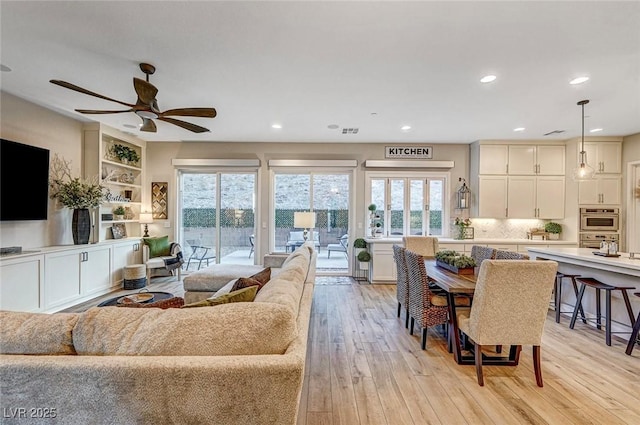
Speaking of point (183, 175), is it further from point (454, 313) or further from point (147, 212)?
point (454, 313)

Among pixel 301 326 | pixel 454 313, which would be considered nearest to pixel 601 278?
pixel 454 313

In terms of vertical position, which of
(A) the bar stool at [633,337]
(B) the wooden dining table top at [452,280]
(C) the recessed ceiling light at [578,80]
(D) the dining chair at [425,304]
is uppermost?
(C) the recessed ceiling light at [578,80]

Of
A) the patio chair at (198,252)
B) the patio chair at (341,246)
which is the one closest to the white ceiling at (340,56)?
the patio chair at (341,246)

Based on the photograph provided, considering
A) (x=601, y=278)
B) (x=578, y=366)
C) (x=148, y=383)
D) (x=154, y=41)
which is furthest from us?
(x=601, y=278)

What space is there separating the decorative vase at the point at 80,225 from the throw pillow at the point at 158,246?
105 centimetres

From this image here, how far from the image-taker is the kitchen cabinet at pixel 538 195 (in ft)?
18.1

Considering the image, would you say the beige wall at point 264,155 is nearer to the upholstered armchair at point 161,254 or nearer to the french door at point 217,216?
the french door at point 217,216

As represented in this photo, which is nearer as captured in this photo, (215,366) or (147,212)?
(215,366)

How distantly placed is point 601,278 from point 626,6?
2.86 meters

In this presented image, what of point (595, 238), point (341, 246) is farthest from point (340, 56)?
point (595, 238)

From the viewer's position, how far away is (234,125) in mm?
4758

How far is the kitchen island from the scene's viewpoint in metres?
2.99

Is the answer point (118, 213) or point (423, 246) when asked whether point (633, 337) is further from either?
point (118, 213)

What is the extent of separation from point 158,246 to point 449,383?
5.16 meters
